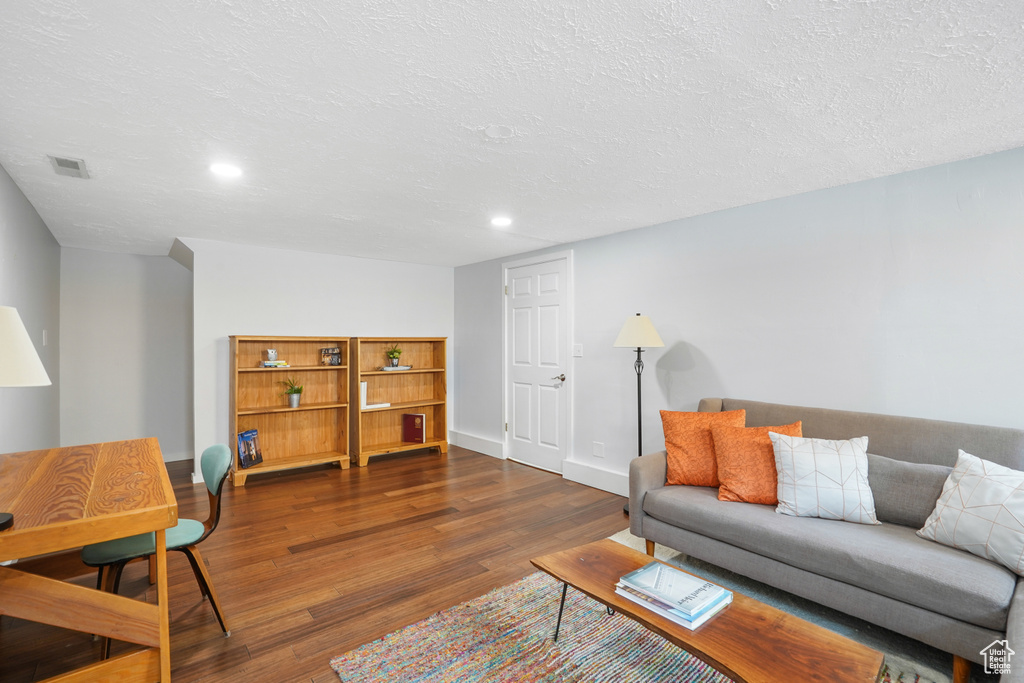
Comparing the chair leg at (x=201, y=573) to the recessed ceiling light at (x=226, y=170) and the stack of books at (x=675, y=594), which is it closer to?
the stack of books at (x=675, y=594)

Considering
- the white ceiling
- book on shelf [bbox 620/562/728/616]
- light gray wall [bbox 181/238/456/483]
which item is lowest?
book on shelf [bbox 620/562/728/616]

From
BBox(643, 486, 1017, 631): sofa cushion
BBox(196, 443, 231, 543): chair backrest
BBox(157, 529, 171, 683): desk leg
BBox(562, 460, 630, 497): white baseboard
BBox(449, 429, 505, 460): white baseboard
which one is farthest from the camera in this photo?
BBox(449, 429, 505, 460): white baseboard

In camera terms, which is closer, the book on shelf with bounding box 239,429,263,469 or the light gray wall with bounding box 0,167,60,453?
the light gray wall with bounding box 0,167,60,453

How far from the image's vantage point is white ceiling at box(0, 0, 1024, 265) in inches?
56.2

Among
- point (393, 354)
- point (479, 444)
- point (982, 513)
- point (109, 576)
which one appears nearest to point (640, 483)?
point (982, 513)

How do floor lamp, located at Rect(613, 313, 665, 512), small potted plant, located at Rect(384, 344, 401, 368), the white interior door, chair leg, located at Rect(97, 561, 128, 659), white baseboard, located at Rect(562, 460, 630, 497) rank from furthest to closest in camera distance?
small potted plant, located at Rect(384, 344, 401, 368) < the white interior door < white baseboard, located at Rect(562, 460, 630, 497) < floor lamp, located at Rect(613, 313, 665, 512) < chair leg, located at Rect(97, 561, 128, 659)

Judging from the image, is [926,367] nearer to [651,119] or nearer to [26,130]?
[651,119]

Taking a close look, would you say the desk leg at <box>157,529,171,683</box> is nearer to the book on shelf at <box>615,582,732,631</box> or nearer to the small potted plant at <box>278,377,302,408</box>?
the book on shelf at <box>615,582,732,631</box>

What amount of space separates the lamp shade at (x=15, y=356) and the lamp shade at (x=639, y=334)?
10.1ft

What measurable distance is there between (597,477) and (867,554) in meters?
2.39

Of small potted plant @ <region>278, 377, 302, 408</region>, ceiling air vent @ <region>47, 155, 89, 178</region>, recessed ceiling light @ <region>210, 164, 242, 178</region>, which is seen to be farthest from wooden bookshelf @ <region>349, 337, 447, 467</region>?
ceiling air vent @ <region>47, 155, 89, 178</region>

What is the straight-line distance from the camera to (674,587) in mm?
1783

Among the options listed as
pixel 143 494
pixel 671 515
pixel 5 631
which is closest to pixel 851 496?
pixel 671 515

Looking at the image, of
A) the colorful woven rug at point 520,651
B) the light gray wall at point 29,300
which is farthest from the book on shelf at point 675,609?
the light gray wall at point 29,300
